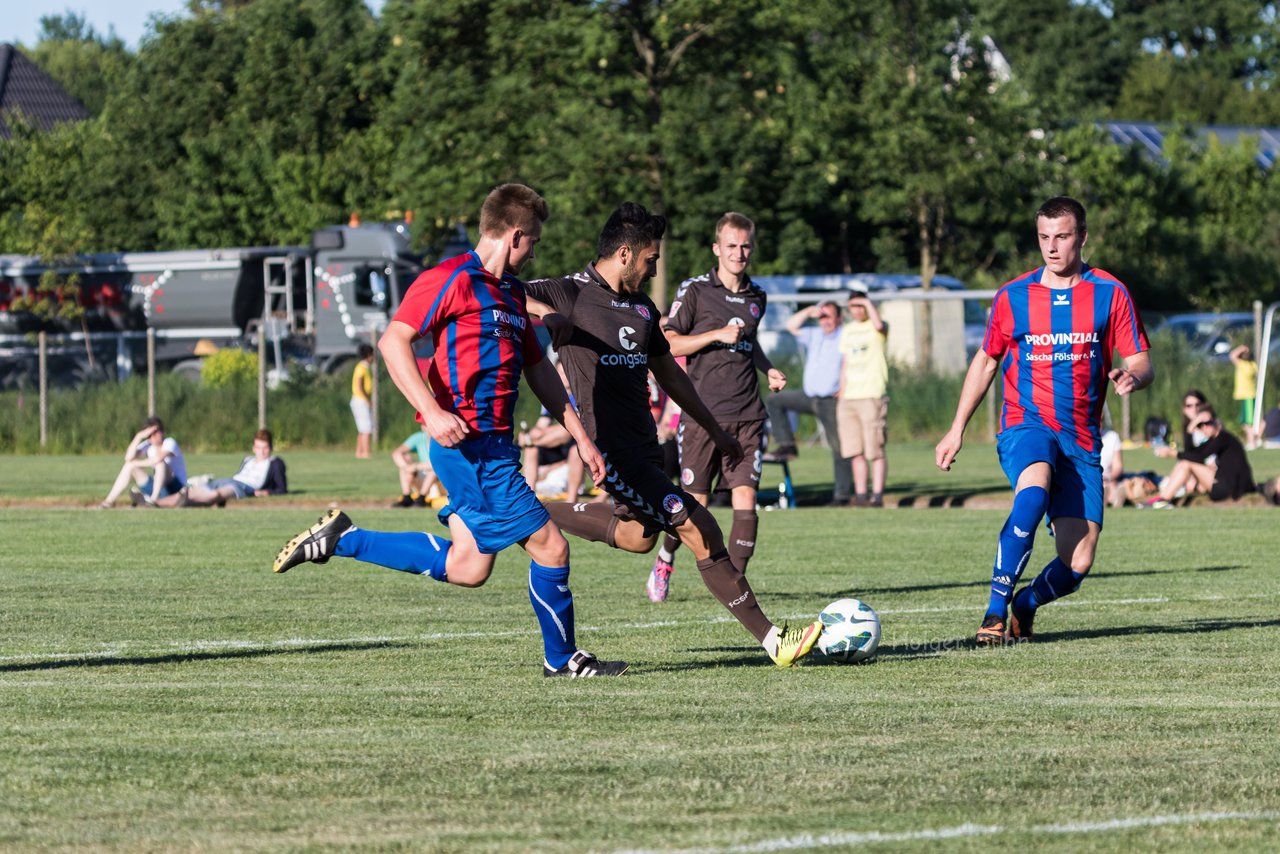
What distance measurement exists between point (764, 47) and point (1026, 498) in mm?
32296

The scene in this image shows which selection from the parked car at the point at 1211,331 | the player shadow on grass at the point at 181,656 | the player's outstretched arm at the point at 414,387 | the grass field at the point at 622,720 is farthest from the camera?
the parked car at the point at 1211,331

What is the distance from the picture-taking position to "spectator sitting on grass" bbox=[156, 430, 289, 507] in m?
22.2

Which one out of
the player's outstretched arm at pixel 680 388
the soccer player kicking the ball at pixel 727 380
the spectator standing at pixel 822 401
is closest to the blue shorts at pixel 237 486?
the spectator standing at pixel 822 401

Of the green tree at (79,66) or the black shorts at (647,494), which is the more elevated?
the green tree at (79,66)

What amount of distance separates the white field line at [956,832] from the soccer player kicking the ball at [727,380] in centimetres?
609

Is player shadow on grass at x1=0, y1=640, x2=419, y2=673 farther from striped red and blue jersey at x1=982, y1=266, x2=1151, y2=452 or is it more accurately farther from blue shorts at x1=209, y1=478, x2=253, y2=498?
blue shorts at x1=209, y1=478, x2=253, y2=498

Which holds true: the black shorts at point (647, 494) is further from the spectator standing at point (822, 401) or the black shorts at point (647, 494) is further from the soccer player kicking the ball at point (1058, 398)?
the spectator standing at point (822, 401)

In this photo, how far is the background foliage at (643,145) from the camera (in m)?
40.2

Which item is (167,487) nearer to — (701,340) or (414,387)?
(701,340)

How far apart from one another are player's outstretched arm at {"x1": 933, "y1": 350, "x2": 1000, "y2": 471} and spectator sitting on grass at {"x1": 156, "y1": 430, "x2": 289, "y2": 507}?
14.0 m

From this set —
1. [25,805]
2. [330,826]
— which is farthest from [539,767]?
[25,805]

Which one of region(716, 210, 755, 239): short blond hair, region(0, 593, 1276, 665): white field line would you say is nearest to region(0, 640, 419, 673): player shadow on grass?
region(0, 593, 1276, 665): white field line

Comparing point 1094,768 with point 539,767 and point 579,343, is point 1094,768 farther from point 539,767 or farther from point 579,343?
point 579,343

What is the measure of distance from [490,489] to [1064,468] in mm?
2824
